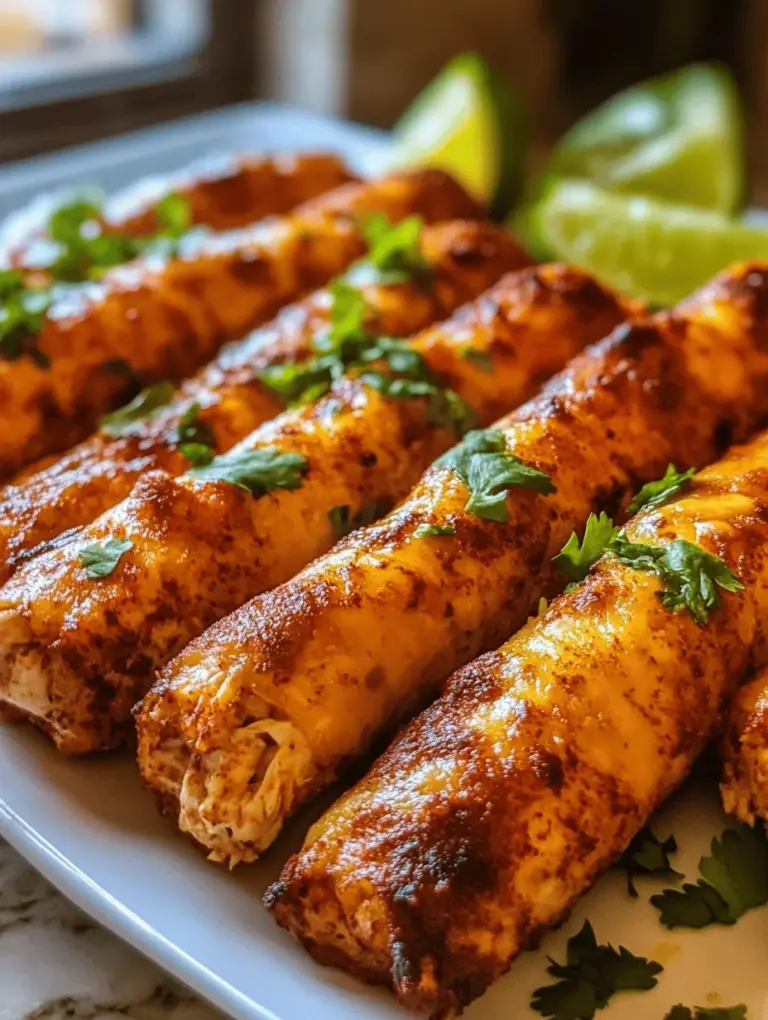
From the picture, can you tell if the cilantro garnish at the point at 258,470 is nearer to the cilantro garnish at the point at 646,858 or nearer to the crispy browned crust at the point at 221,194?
the cilantro garnish at the point at 646,858

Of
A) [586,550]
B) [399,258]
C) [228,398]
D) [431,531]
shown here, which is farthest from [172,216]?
[586,550]

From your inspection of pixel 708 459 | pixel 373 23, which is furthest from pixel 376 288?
pixel 373 23

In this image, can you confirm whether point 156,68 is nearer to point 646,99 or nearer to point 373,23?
point 373,23

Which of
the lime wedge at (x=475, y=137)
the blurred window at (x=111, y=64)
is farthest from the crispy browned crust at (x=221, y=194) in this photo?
the blurred window at (x=111, y=64)

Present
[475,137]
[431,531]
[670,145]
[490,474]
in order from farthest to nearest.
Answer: [475,137], [670,145], [490,474], [431,531]

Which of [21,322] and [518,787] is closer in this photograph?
[518,787]

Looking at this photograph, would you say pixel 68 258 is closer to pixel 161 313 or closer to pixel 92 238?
pixel 92 238
